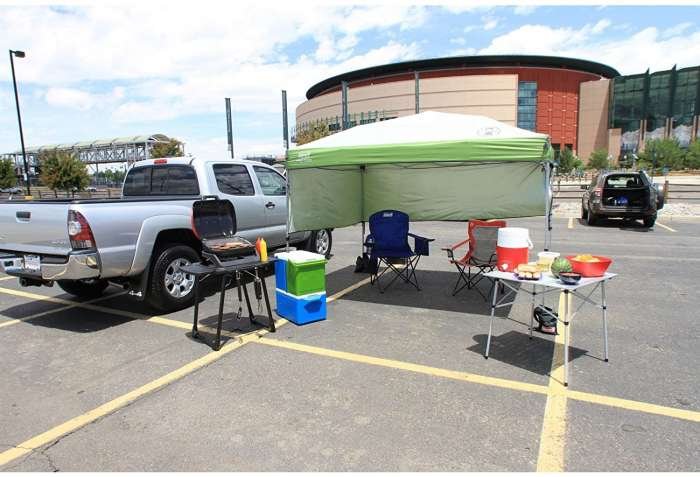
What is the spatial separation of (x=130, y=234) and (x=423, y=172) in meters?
4.71

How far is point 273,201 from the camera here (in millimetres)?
7312

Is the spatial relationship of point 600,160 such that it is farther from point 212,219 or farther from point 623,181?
point 212,219

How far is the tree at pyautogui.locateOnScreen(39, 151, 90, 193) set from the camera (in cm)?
3678

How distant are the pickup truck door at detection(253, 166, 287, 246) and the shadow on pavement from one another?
3.85m

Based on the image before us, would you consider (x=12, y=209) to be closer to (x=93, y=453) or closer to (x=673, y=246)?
(x=93, y=453)

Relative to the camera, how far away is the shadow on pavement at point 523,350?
395 centimetres

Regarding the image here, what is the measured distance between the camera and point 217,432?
2932 millimetres

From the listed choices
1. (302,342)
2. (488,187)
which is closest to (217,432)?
(302,342)

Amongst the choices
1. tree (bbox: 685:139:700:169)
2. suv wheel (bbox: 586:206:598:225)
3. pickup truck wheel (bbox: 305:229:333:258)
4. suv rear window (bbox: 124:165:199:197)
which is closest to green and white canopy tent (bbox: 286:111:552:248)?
pickup truck wheel (bbox: 305:229:333:258)

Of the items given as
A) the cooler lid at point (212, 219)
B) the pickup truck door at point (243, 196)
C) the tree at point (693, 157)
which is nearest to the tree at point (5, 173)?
the pickup truck door at point (243, 196)

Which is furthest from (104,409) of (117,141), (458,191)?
(117,141)

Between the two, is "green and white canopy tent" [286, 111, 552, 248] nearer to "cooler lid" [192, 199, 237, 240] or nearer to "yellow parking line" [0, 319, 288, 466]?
"cooler lid" [192, 199, 237, 240]

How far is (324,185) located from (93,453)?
5076 millimetres

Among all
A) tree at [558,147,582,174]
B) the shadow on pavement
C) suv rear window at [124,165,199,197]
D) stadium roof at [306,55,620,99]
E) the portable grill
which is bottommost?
the shadow on pavement
